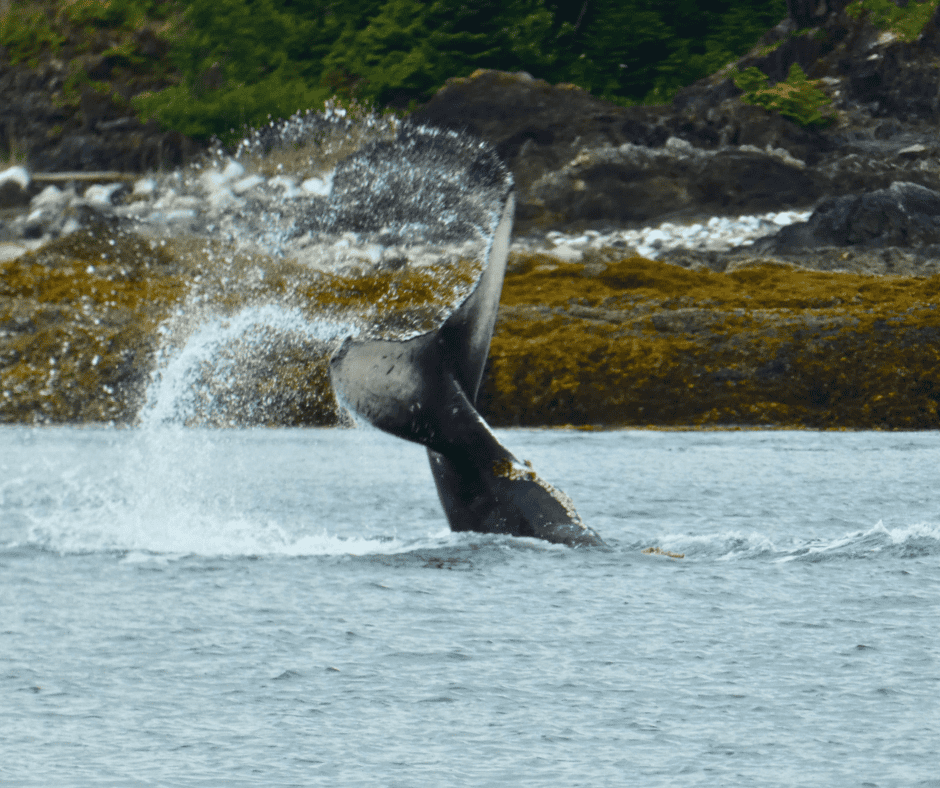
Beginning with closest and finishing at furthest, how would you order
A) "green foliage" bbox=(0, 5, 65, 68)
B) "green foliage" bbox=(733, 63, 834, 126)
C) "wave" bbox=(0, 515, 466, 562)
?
"wave" bbox=(0, 515, 466, 562), "green foliage" bbox=(733, 63, 834, 126), "green foliage" bbox=(0, 5, 65, 68)

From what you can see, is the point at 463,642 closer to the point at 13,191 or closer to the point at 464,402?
the point at 464,402

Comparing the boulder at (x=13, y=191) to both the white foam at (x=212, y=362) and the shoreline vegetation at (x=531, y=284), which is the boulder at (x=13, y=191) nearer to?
the shoreline vegetation at (x=531, y=284)

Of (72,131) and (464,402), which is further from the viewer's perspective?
(72,131)

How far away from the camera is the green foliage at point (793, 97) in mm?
55438

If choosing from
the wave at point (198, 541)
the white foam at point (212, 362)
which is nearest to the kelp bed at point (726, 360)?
the white foam at point (212, 362)

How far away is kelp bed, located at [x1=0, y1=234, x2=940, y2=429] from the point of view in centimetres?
3447

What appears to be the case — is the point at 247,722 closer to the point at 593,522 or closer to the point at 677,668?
the point at 677,668

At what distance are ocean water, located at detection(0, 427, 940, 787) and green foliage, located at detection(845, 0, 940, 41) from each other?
136 ft

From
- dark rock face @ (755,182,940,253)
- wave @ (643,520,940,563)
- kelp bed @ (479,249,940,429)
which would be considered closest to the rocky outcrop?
dark rock face @ (755,182,940,253)

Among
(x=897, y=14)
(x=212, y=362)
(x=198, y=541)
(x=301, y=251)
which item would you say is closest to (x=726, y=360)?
(x=212, y=362)

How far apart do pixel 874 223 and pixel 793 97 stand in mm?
10775

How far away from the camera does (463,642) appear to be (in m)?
10.3

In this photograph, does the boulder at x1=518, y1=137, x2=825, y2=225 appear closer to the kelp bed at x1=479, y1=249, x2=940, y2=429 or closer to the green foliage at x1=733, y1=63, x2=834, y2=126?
the green foliage at x1=733, y1=63, x2=834, y2=126

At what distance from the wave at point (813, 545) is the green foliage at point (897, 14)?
149 ft
